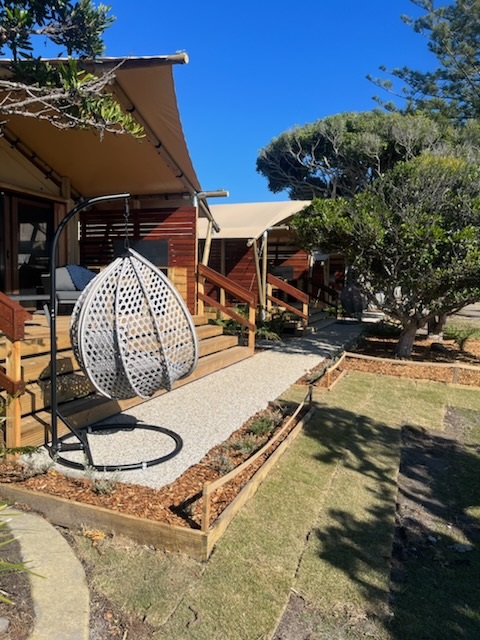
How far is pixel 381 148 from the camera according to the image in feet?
77.7

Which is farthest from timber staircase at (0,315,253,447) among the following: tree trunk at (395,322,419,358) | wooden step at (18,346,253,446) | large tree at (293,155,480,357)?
tree trunk at (395,322,419,358)

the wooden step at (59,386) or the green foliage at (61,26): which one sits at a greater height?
the green foliage at (61,26)

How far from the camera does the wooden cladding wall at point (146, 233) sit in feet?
30.6

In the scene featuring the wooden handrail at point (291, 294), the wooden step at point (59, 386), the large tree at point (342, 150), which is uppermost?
the large tree at point (342, 150)

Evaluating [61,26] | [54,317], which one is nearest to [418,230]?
[61,26]

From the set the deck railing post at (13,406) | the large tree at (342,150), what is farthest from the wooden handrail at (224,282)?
the large tree at (342,150)

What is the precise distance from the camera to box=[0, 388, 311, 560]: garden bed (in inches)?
119

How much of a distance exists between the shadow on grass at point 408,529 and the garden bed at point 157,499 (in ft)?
2.37

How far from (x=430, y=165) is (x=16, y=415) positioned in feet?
25.8

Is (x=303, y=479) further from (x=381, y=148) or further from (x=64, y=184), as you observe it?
(x=381, y=148)

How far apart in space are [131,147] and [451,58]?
74.5 ft

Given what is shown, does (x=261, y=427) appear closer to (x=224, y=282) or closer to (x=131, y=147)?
(x=224, y=282)

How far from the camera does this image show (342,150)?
2611 cm

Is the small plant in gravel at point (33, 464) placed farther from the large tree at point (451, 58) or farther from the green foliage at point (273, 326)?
the large tree at point (451, 58)
